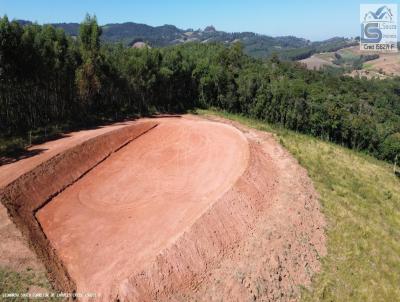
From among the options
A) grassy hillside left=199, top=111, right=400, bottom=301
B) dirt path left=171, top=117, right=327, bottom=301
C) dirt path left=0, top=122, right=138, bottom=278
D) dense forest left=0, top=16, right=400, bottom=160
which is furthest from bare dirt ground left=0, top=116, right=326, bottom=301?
dense forest left=0, top=16, right=400, bottom=160

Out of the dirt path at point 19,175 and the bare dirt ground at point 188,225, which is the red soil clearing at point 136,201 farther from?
the dirt path at point 19,175

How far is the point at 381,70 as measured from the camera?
7338 inches

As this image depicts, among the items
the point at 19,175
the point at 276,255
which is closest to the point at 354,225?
the point at 276,255

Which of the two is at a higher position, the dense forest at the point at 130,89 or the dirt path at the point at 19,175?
the dense forest at the point at 130,89

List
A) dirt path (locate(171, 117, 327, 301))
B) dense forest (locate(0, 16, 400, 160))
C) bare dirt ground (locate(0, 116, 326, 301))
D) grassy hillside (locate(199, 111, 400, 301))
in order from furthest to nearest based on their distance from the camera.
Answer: dense forest (locate(0, 16, 400, 160)) → grassy hillside (locate(199, 111, 400, 301)) → dirt path (locate(171, 117, 327, 301)) → bare dirt ground (locate(0, 116, 326, 301))

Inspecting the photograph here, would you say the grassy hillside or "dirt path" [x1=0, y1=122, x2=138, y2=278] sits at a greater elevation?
"dirt path" [x1=0, y1=122, x2=138, y2=278]

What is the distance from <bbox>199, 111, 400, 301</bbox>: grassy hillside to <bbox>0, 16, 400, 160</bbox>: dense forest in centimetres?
1315

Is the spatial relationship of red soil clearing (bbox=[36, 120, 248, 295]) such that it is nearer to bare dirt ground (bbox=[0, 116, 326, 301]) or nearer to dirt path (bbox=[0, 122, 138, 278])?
bare dirt ground (bbox=[0, 116, 326, 301])

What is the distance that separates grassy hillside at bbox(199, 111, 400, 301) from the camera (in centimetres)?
1845

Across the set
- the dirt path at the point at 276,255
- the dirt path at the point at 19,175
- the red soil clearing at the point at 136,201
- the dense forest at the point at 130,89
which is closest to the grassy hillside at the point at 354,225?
the dirt path at the point at 276,255

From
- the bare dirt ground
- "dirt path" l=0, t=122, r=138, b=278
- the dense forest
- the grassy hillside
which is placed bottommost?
the grassy hillside

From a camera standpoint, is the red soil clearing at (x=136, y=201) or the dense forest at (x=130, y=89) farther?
the dense forest at (x=130, y=89)

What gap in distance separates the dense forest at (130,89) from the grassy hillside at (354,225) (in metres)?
13.1

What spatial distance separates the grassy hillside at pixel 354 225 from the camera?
60.5ft
